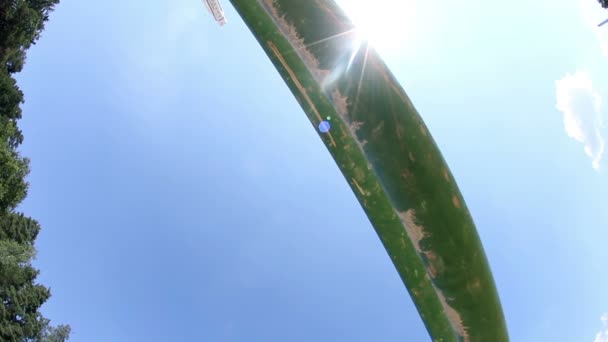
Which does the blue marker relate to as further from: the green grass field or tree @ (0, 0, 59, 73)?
tree @ (0, 0, 59, 73)

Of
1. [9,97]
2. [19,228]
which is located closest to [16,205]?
[19,228]

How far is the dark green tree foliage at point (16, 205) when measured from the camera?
1559cm

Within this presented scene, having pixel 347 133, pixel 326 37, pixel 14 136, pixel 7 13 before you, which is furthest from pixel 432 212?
pixel 14 136

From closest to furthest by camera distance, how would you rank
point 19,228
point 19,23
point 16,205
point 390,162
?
point 390,162 < point 19,23 < point 16,205 < point 19,228

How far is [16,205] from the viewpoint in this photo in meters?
17.4

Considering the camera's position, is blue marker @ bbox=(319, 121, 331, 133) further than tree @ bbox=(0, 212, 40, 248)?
No

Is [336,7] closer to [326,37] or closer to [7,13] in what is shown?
[326,37]

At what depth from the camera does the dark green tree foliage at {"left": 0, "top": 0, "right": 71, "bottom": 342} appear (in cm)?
1559

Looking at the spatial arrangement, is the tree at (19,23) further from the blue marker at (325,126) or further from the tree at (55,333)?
the blue marker at (325,126)

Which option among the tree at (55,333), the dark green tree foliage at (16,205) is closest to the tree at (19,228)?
the dark green tree foliage at (16,205)

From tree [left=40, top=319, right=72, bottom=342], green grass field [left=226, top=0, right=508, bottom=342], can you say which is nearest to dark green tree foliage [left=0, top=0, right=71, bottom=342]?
tree [left=40, top=319, right=72, bottom=342]

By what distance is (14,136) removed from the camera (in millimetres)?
18250

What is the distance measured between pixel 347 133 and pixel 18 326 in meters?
22.6

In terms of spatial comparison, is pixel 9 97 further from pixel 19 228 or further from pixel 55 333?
pixel 55 333
